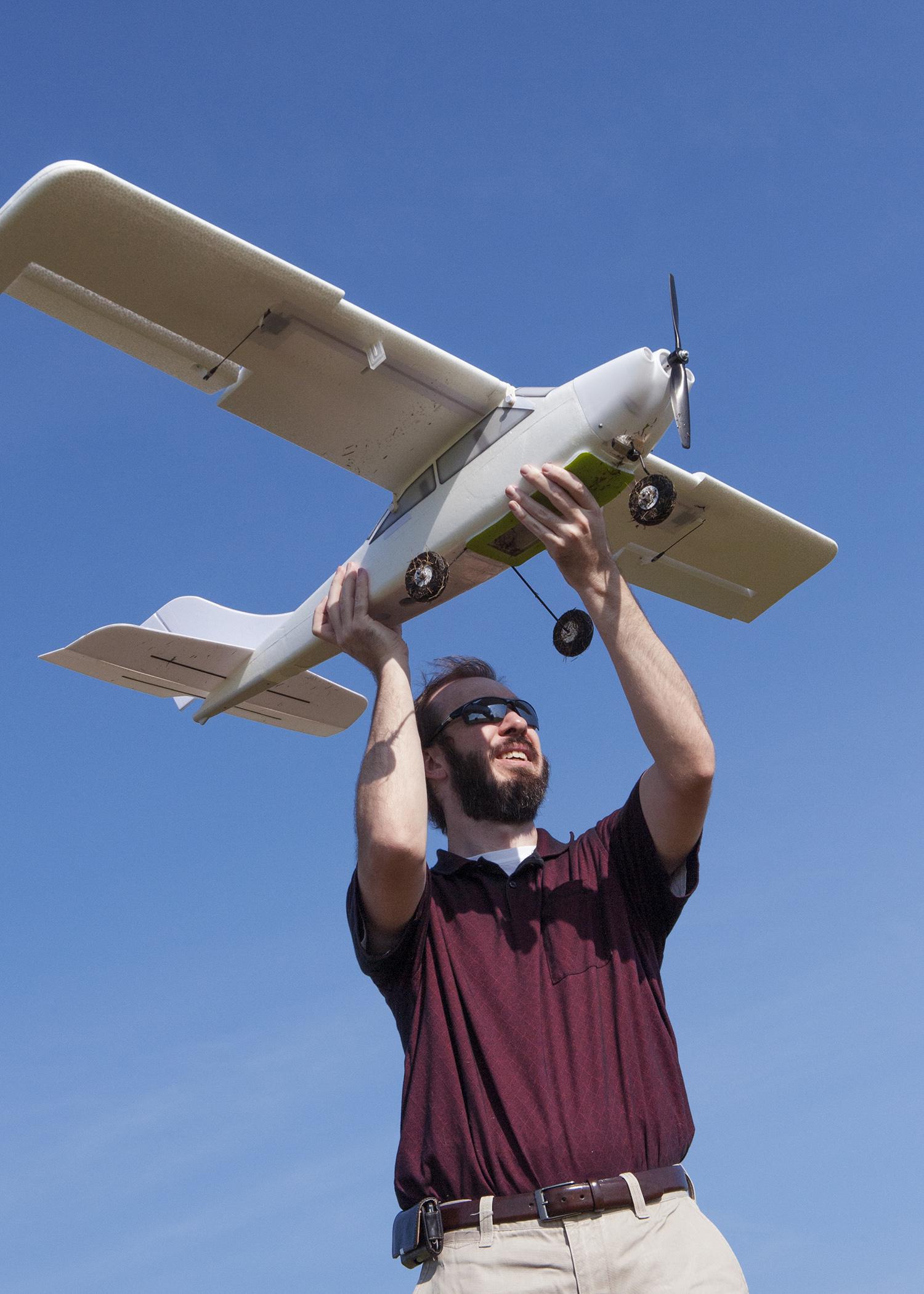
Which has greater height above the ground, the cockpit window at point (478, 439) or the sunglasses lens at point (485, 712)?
the cockpit window at point (478, 439)

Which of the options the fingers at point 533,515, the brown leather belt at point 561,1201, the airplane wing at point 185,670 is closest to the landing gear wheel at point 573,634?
the fingers at point 533,515

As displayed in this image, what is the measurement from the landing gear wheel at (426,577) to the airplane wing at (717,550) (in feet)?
5.61

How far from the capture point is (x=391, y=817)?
485 cm

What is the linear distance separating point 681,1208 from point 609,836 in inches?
61.4

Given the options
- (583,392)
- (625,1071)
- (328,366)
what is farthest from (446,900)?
(328,366)

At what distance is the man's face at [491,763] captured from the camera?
5516mm

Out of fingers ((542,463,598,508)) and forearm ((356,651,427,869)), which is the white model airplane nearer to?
fingers ((542,463,598,508))

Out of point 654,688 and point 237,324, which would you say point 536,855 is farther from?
point 237,324

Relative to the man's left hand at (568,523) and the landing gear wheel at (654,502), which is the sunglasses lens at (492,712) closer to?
the man's left hand at (568,523)

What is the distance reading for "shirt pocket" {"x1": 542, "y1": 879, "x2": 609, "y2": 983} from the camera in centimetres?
471

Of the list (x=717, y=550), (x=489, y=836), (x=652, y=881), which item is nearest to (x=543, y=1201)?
(x=652, y=881)

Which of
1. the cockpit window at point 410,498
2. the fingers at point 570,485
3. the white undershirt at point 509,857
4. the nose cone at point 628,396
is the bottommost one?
the white undershirt at point 509,857

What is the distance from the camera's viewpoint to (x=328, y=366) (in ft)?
22.3

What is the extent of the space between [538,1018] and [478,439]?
3.36 metres
